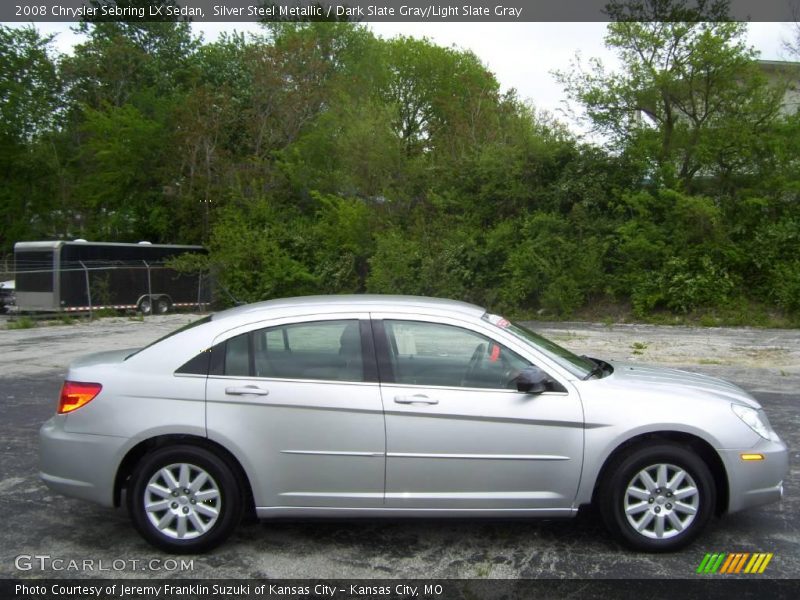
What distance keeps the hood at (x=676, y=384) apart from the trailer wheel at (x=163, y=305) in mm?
22050

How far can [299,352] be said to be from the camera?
183 inches

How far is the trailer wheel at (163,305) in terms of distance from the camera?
82.2 ft

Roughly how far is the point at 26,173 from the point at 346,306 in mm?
35815

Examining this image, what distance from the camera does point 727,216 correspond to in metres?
19.9

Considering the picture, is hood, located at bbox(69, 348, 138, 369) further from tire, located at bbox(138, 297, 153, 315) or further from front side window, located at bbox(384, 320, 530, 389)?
tire, located at bbox(138, 297, 153, 315)

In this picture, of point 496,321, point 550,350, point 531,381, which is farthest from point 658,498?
point 496,321

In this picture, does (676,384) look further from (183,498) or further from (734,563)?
(183,498)

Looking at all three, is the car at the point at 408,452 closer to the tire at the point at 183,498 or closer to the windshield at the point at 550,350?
the tire at the point at 183,498

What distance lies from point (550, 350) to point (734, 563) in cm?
164

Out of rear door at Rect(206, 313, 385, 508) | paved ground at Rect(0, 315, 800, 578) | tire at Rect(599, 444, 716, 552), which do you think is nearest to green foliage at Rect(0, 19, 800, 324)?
paved ground at Rect(0, 315, 800, 578)

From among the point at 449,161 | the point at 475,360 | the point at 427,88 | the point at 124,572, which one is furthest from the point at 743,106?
the point at 427,88

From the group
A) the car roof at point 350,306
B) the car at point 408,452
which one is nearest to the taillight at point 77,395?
the car at point 408,452

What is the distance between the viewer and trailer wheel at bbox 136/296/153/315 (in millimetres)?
24391

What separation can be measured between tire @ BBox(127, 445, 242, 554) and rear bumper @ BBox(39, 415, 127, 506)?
0.56ft
